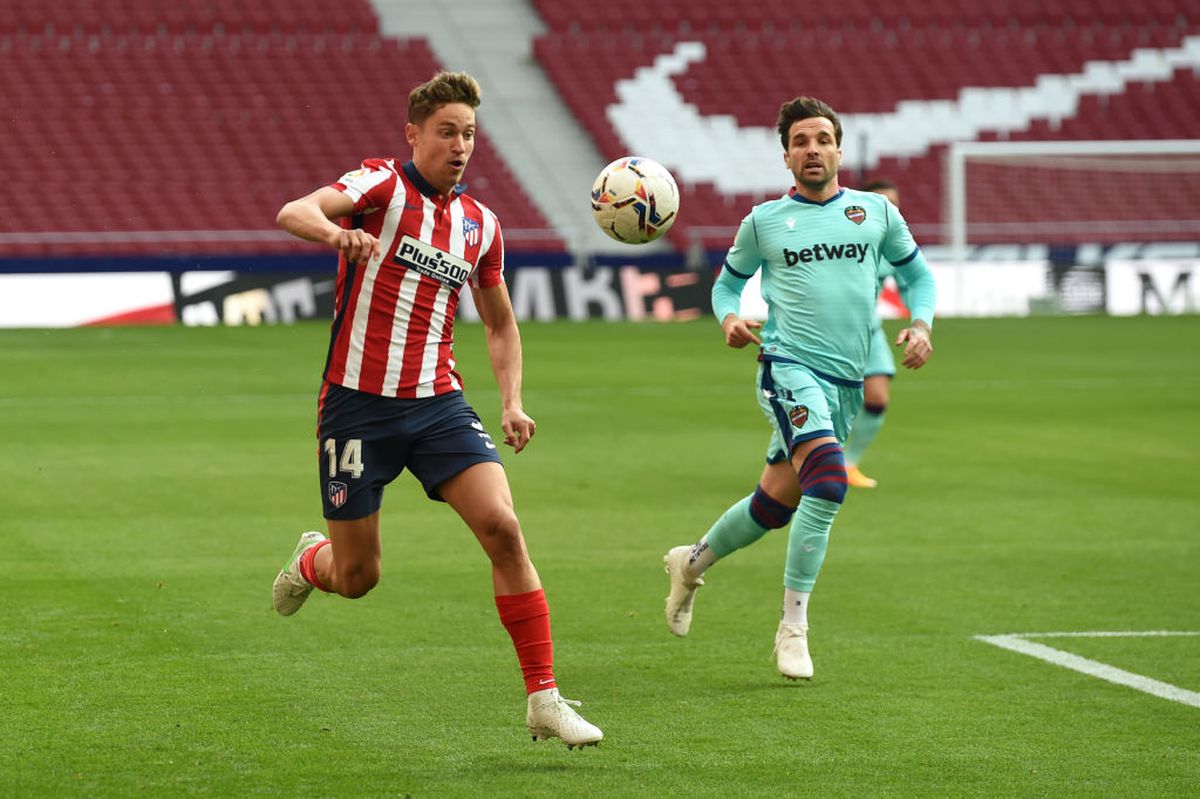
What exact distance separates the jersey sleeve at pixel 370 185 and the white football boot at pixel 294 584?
154cm

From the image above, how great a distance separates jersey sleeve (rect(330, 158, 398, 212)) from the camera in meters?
5.71

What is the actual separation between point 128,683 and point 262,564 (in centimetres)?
274

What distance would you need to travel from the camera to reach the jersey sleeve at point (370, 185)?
571cm

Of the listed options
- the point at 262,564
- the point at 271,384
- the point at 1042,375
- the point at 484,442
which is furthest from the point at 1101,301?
the point at 484,442

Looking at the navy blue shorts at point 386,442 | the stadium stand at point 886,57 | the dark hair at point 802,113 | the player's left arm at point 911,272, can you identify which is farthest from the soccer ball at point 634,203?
the stadium stand at point 886,57

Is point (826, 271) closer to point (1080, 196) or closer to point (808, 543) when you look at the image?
point (808, 543)

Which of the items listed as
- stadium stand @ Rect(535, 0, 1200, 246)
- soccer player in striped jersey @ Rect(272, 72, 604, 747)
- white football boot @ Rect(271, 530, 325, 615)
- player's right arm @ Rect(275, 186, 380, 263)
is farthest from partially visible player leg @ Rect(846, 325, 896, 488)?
stadium stand @ Rect(535, 0, 1200, 246)

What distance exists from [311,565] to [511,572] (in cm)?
115

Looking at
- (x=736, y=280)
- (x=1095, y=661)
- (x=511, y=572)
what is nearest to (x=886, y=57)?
(x=736, y=280)

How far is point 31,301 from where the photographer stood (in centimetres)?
2759

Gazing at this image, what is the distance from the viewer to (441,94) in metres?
5.82

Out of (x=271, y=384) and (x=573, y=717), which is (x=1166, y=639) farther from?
(x=271, y=384)

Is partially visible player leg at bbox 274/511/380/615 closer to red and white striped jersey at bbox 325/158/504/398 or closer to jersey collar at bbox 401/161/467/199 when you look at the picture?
red and white striped jersey at bbox 325/158/504/398

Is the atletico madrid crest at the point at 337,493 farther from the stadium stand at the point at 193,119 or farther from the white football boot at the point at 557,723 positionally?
the stadium stand at the point at 193,119
